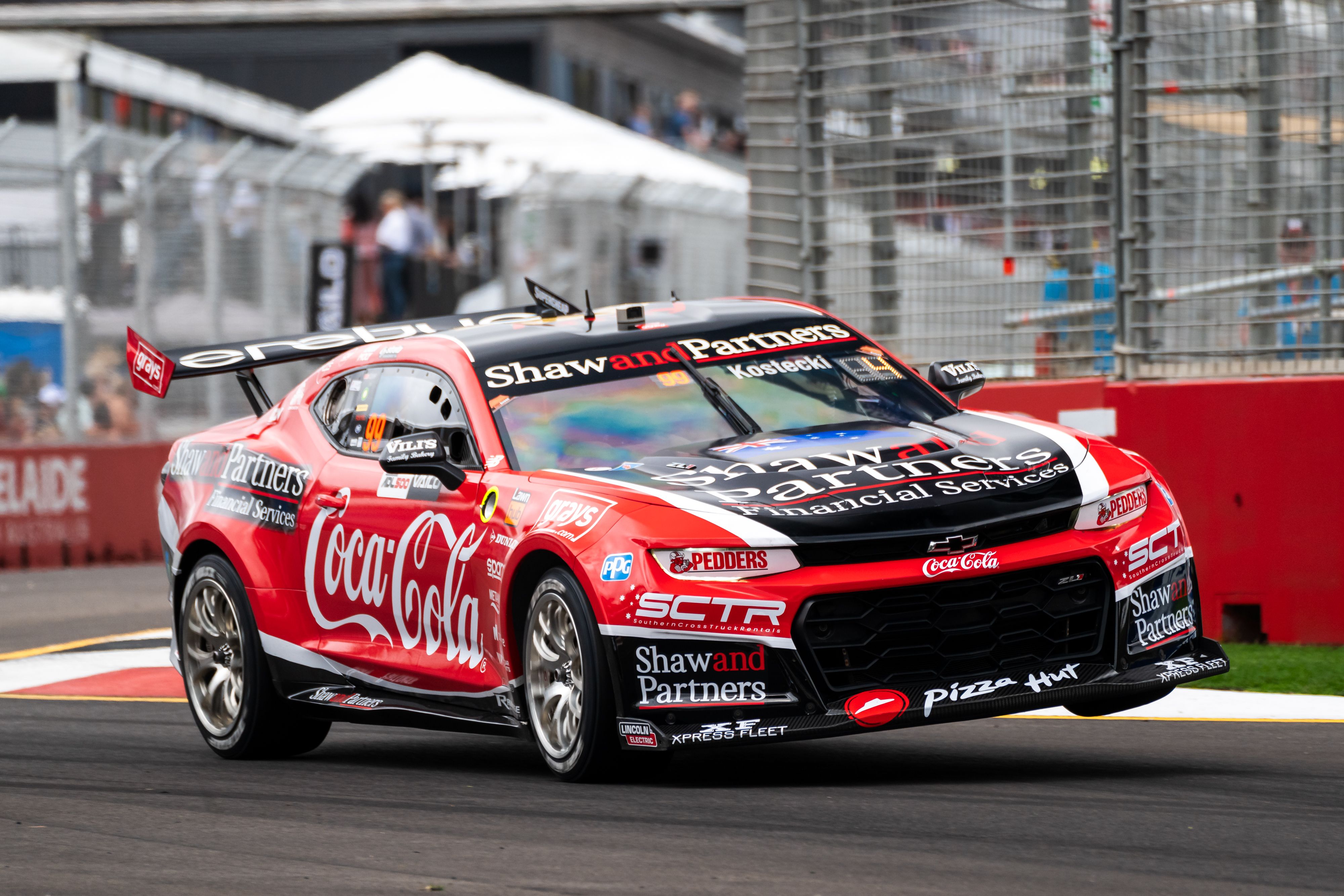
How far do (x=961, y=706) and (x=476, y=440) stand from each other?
6.45 ft

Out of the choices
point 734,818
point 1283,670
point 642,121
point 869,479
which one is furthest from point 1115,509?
point 642,121

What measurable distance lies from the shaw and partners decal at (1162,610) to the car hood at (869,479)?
35 cm

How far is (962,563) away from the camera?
6469mm

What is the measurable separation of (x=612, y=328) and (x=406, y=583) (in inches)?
46.9

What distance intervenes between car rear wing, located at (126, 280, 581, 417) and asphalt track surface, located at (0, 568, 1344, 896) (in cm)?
147

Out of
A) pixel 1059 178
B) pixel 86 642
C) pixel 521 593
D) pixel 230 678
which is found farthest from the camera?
pixel 86 642

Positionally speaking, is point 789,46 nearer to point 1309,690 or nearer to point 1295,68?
point 1295,68

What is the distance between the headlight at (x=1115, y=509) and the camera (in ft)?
22.2

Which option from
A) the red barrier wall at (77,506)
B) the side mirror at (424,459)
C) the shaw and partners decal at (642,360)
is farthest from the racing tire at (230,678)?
the red barrier wall at (77,506)

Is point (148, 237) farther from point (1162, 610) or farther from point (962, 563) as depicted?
point (962, 563)

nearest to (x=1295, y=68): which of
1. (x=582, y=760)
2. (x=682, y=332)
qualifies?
(x=682, y=332)

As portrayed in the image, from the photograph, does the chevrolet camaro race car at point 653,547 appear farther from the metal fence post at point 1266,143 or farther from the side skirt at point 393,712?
the metal fence post at point 1266,143

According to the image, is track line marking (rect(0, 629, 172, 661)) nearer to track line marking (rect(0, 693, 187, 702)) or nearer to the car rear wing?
track line marking (rect(0, 693, 187, 702))

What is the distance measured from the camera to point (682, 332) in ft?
26.0
